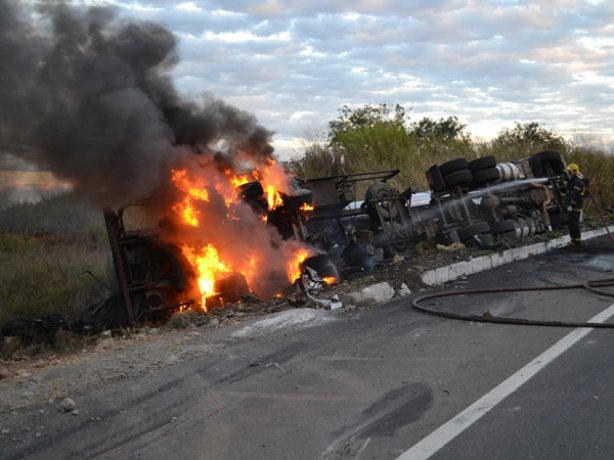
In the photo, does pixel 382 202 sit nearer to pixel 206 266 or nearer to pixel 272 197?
pixel 272 197

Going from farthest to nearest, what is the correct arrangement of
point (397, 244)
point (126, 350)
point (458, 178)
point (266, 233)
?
point (458, 178) < point (397, 244) < point (266, 233) < point (126, 350)

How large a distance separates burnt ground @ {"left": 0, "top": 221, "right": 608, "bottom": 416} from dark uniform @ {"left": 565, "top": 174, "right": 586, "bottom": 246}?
451 centimetres

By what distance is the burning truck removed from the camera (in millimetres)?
9312

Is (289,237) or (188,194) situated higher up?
(188,194)

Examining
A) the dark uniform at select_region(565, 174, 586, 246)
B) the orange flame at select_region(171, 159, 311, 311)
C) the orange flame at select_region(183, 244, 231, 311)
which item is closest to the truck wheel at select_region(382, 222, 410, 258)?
the orange flame at select_region(171, 159, 311, 311)

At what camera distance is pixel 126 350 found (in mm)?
6152

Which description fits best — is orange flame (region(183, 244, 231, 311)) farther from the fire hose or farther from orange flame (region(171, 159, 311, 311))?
the fire hose

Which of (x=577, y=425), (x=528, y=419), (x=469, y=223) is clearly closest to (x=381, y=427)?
(x=528, y=419)

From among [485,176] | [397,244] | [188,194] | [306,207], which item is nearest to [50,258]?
[188,194]

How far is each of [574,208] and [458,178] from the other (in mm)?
2826

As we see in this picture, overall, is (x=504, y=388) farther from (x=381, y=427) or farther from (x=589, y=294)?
(x=589, y=294)

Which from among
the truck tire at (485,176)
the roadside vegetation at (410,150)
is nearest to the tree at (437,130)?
the roadside vegetation at (410,150)

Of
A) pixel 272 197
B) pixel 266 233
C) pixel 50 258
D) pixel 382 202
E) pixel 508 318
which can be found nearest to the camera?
pixel 508 318

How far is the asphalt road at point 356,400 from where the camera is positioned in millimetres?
3707
